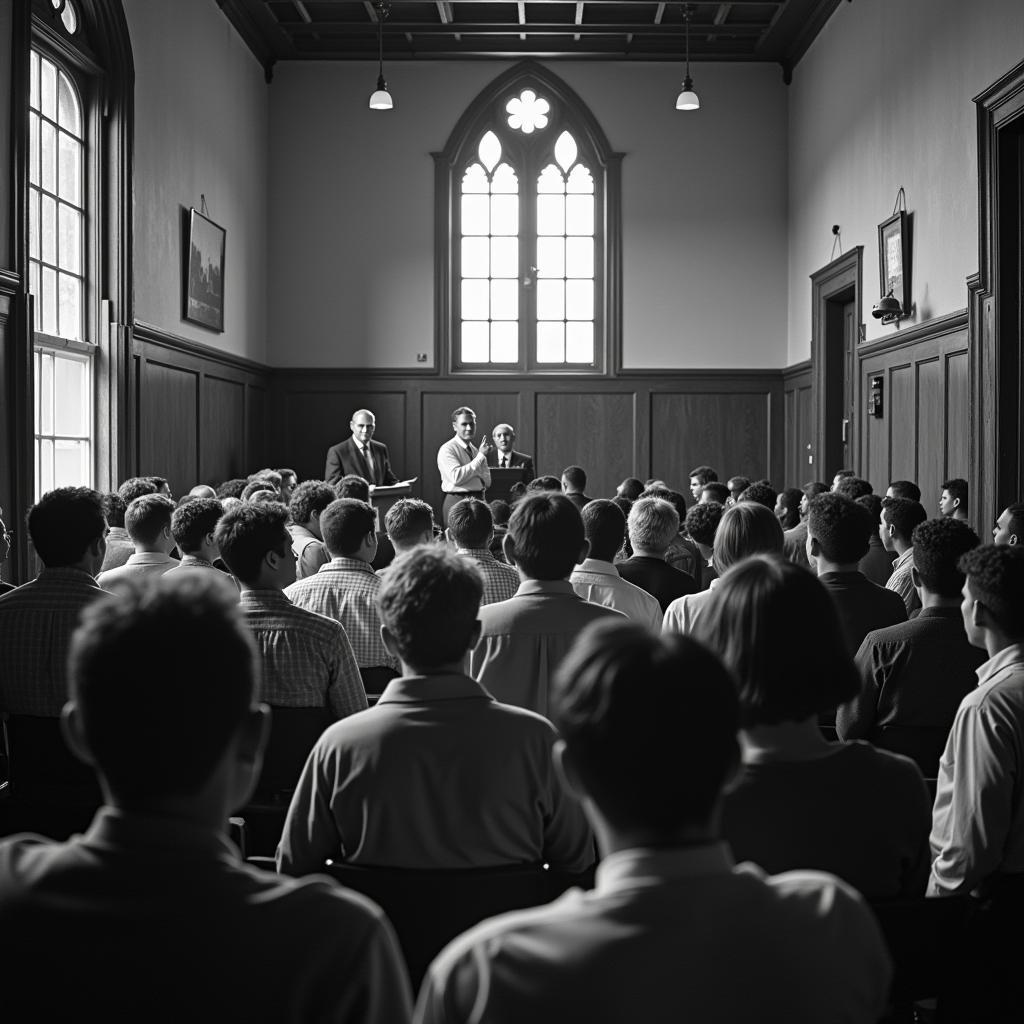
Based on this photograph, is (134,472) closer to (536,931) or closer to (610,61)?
(610,61)

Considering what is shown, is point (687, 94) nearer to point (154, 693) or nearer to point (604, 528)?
point (604, 528)

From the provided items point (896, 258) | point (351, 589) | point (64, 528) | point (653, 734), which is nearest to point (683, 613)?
point (351, 589)

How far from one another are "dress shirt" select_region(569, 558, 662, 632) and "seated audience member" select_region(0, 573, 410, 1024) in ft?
10.6

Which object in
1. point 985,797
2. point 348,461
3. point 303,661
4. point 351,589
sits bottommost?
point 985,797

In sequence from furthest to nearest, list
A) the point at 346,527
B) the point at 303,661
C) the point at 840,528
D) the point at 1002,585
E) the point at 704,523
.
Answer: the point at 704,523
the point at 346,527
the point at 840,528
the point at 303,661
the point at 1002,585

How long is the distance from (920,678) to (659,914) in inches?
94.0

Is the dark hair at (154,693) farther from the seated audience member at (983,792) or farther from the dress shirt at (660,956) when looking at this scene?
the seated audience member at (983,792)

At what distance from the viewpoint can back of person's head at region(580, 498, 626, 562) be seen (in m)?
4.54

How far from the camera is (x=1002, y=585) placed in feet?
8.17

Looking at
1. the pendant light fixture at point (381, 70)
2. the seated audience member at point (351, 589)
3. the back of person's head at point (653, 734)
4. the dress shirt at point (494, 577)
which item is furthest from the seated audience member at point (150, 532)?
the pendant light fixture at point (381, 70)

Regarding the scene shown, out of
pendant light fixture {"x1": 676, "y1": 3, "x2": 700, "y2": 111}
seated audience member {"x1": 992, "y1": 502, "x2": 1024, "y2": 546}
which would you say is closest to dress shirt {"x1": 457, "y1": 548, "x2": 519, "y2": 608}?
seated audience member {"x1": 992, "y1": 502, "x2": 1024, "y2": 546}

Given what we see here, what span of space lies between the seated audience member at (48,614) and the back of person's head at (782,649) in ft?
6.81

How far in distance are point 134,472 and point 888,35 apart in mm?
6882

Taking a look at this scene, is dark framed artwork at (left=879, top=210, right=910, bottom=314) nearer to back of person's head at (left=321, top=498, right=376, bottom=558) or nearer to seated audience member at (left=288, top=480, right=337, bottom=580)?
seated audience member at (left=288, top=480, right=337, bottom=580)
